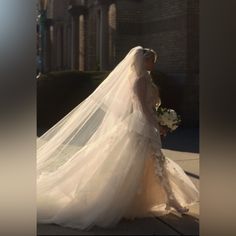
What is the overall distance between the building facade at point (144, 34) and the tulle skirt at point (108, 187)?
27.4 ft

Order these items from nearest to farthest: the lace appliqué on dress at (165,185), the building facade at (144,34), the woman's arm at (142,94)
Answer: the woman's arm at (142,94) < the lace appliqué on dress at (165,185) < the building facade at (144,34)

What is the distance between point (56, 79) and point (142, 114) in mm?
8695

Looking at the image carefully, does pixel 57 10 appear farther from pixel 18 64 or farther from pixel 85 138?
pixel 18 64

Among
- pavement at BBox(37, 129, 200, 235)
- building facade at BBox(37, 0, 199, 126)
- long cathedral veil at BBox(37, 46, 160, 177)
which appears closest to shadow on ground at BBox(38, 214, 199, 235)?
pavement at BBox(37, 129, 200, 235)

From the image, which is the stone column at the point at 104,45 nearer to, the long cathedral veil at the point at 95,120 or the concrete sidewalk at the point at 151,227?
the long cathedral veil at the point at 95,120

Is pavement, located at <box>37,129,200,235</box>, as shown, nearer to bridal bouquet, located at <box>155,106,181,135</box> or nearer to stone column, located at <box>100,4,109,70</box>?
bridal bouquet, located at <box>155,106,181,135</box>

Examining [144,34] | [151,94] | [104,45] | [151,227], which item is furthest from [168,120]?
[104,45]

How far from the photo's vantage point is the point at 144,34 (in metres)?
15.3

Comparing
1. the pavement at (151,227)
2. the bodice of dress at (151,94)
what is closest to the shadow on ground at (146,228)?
the pavement at (151,227)

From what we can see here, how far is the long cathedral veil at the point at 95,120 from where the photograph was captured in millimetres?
4777

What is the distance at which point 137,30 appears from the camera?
1558 cm

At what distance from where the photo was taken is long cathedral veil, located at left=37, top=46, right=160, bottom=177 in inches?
188

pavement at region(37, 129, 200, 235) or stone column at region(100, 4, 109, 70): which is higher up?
stone column at region(100, 4, 109, 70)

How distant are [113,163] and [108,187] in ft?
0.75
